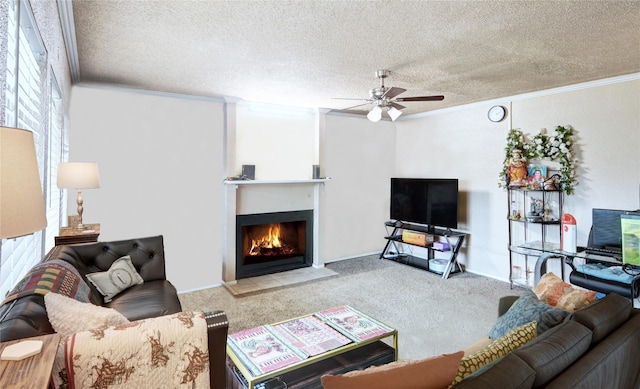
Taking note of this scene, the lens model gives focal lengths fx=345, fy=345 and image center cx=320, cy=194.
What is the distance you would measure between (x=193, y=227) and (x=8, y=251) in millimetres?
3039

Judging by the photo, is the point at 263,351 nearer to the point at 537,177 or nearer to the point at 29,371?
the point at 29,371

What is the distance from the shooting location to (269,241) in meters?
5.36

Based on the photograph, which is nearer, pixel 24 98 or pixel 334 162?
pixel 24 98

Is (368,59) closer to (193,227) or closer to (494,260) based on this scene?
(193,227)

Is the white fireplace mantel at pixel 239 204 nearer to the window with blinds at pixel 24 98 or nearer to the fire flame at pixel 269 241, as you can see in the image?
the fire flame at pixel 269 241

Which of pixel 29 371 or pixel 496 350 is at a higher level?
pixel 29 371

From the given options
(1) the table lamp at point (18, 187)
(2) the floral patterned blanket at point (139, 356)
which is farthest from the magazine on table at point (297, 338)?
(1) the table lamp at point (18, 187)

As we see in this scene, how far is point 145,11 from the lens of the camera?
87.3 inches

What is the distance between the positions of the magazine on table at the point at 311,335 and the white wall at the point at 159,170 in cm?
248

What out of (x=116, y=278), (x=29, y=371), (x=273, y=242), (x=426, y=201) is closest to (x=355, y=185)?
(x=426, y=201)

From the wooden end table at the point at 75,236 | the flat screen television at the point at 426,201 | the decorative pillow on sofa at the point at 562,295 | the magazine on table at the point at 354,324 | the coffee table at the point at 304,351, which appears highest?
the flat screen television at the point at 426,201

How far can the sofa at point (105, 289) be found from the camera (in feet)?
4.38

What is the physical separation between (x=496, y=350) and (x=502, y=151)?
13.5 feet

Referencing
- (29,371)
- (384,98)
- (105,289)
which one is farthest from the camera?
(384,98)
